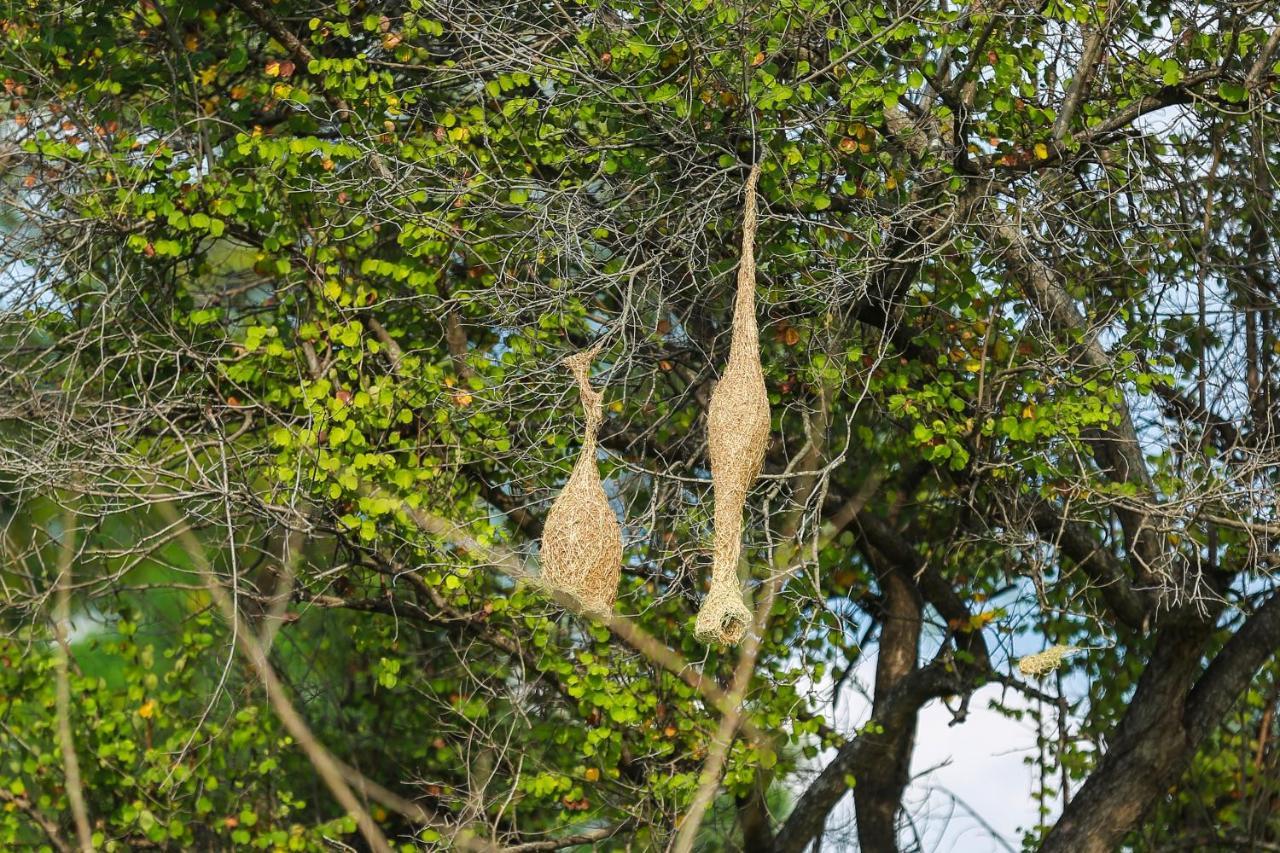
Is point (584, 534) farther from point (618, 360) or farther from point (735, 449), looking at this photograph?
point (618, 360)

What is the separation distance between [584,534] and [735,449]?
0.55m

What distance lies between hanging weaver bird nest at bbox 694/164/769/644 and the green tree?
1.01m

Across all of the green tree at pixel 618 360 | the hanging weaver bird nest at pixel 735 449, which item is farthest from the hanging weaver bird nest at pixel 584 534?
the green tree at pixel 618 360

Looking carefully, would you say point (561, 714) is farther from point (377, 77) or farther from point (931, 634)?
point (377, 77)

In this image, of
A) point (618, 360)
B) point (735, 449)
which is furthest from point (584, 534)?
point (618, 360)

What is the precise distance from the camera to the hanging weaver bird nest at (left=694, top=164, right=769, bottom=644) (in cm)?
Result: 498

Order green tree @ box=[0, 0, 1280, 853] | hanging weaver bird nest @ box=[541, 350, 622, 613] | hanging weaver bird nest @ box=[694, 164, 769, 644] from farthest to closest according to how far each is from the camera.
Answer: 1. green tree @ box=[0, 0, 1280, 853]
2. hanging weaver bird nest @ box=[541, 350, 622, 613]
3. hanging weaver bird nest @ box=[694, 164, 769, 644]

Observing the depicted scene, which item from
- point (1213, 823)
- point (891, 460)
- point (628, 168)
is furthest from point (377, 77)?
point (1213, 823)

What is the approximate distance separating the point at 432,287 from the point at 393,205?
57cm

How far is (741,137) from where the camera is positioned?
654cm

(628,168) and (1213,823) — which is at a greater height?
(628,168)

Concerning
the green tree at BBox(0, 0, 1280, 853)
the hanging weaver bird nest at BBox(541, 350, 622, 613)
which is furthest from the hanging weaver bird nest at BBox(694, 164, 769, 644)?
the green tree at BBox(0, 0, 1280, 853)

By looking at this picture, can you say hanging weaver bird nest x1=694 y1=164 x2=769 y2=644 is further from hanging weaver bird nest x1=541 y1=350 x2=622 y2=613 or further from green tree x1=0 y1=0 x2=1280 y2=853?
green tree x1=0 y1=0 x2=1280 y2=853

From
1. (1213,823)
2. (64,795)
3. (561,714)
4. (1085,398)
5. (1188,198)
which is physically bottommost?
(64,795)
